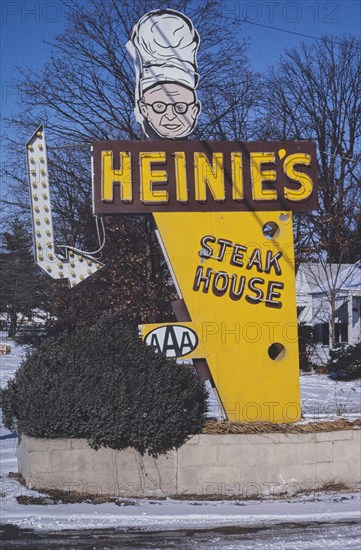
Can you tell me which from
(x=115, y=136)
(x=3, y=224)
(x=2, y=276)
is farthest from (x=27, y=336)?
(x=115, y=136)

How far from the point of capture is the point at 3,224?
28.9 meters

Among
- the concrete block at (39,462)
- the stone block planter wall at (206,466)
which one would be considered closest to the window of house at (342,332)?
the stone block planter wall at (206,466)

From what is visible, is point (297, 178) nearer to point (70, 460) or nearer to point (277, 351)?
point (277, 351)

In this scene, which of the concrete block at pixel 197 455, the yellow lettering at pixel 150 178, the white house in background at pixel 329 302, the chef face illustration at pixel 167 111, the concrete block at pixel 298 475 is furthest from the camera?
the white house in background at pixel 329 302

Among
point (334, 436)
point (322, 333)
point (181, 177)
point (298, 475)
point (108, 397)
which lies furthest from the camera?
point (322, 333)

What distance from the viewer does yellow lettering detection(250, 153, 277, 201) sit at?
34.8 ft

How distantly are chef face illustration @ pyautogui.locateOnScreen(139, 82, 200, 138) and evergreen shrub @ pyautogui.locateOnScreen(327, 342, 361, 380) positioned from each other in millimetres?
16507

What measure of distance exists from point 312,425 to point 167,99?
5.08 metres

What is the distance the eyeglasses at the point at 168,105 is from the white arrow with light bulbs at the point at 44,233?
170 centimetres

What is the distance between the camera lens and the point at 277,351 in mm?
11047

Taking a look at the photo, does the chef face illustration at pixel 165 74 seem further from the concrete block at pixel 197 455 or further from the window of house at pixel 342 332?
the window of house at pixel 342 332

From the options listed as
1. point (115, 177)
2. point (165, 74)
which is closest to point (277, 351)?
point (115, 177)

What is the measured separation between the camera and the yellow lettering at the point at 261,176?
10.6 metres

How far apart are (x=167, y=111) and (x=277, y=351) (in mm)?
3896
